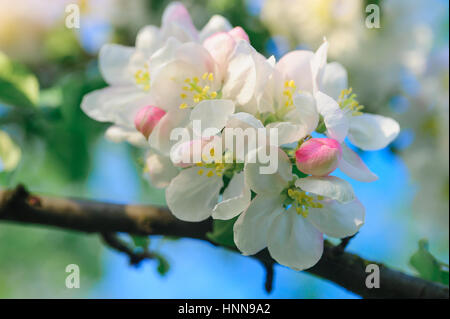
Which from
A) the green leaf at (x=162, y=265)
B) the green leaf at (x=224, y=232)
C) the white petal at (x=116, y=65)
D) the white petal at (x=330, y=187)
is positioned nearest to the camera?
the white petal at (x=330, y=187)

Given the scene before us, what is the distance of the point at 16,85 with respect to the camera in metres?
0.86

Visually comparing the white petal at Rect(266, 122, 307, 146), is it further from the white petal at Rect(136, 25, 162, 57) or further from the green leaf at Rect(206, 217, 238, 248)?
the white petal at Rect(136, 25, 162, 57)

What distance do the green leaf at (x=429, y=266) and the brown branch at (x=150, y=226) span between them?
7 cm

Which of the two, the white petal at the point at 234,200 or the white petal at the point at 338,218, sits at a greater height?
the white petal at the point at 234,200

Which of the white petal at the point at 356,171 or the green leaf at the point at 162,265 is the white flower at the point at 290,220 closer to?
the white petal at the point at 356,171

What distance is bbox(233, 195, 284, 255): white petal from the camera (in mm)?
514

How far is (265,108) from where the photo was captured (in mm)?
531

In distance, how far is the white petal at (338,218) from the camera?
0.52 metres

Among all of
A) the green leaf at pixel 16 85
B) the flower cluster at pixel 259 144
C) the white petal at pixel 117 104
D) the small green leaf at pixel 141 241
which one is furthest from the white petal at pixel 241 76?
the green leaf at pixel 16 85

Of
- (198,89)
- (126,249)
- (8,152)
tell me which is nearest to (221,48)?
(198,89)

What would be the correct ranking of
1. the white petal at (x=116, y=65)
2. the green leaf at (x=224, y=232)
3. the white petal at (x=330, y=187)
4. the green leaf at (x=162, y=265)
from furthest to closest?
1. the green leaf at (x=162, y=265)
2. the white petal at (x=116, y=65)
3. the green leaf at (x=224, y=232)
4. the white petal at (x=330, y=187)

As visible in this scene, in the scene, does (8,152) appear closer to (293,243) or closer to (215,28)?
(215,28)

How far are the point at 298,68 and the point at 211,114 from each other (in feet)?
0.39

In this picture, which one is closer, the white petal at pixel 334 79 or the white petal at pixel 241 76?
the white petal at pixel 241 76
